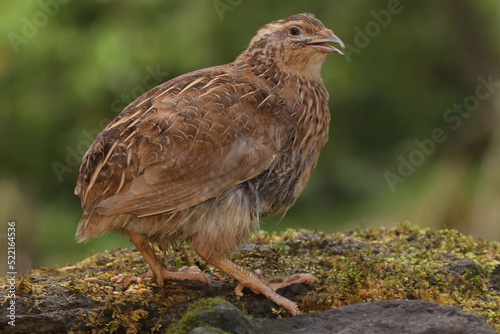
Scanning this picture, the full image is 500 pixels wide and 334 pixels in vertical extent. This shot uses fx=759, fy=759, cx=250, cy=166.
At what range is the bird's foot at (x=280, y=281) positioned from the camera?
477 cm

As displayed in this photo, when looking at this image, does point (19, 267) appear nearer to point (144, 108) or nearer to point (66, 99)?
point (66, 99)

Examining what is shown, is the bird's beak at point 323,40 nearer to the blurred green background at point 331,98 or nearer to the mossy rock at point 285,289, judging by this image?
the mossy rock at point 285,289

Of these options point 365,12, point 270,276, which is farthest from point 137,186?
point 365,12

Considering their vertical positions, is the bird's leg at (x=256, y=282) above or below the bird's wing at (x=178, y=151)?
below

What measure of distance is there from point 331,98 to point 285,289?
15.0 feet

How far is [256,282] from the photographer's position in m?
4.68

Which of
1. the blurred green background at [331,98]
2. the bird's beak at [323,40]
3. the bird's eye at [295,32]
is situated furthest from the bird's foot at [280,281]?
the blurred green background at [331,98]

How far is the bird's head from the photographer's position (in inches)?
206

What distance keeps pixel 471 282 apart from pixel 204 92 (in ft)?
7.17

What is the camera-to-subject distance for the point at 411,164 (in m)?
9.49

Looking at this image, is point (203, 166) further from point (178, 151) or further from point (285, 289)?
point (285, 289)

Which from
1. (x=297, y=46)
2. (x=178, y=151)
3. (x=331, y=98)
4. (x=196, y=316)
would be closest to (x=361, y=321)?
(x=196, y=316)

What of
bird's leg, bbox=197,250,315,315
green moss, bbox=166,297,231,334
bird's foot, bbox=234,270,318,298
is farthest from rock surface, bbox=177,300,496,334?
bird's foot, bbox=234,270,318,298

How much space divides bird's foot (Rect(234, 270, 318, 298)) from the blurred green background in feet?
11.2
